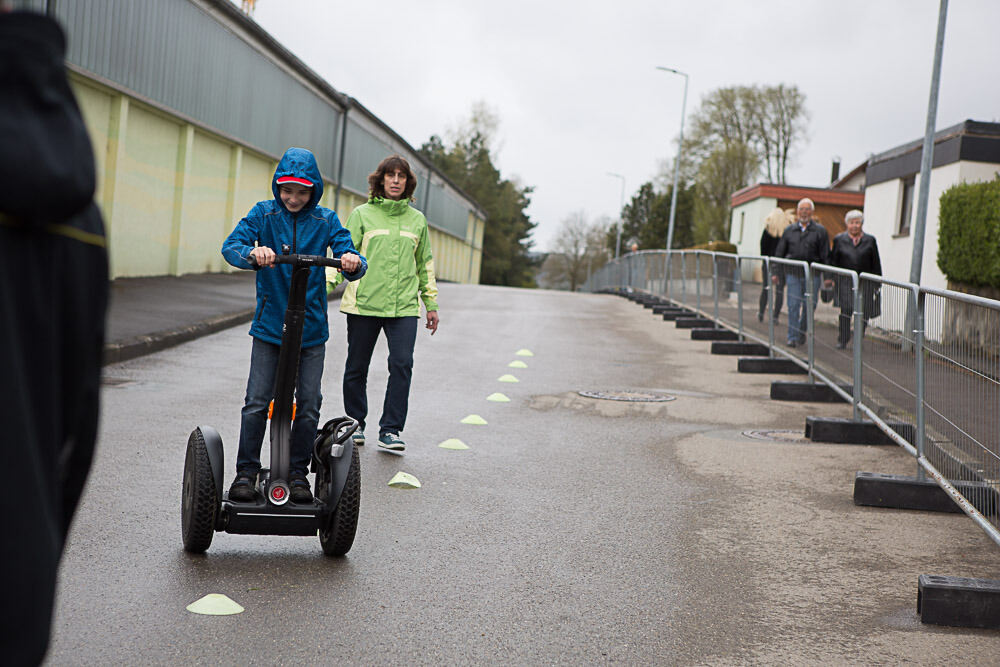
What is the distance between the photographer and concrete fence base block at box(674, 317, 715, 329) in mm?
18969

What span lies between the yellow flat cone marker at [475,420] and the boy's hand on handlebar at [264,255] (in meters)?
4.87

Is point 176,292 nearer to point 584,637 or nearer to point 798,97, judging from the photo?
point 584,637

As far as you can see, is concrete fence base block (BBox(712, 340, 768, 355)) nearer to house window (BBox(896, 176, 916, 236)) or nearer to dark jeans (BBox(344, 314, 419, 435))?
dark jeans (BBox(344, 314, 419, 435))

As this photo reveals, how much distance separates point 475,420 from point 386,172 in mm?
2773

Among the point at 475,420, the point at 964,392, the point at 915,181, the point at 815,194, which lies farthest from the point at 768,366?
the point at 815,194

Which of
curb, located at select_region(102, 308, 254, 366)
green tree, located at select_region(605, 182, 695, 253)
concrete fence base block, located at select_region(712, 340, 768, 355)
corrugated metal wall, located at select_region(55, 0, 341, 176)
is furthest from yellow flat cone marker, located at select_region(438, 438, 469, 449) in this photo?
green tree, located at select_region(605, 182, 695, 253)

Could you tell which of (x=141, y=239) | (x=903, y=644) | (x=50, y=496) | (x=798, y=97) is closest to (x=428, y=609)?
(x=903, y=644)

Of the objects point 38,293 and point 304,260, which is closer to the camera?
point 38,293

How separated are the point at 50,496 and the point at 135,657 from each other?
7.08 ft

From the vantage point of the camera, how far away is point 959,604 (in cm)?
470

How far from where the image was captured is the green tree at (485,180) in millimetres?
89500

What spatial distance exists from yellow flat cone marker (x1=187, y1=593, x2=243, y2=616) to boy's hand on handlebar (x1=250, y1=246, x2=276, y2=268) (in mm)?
1359

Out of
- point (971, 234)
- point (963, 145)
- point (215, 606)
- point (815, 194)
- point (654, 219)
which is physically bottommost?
point (215, 606)

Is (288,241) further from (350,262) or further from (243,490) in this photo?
(243,490)
